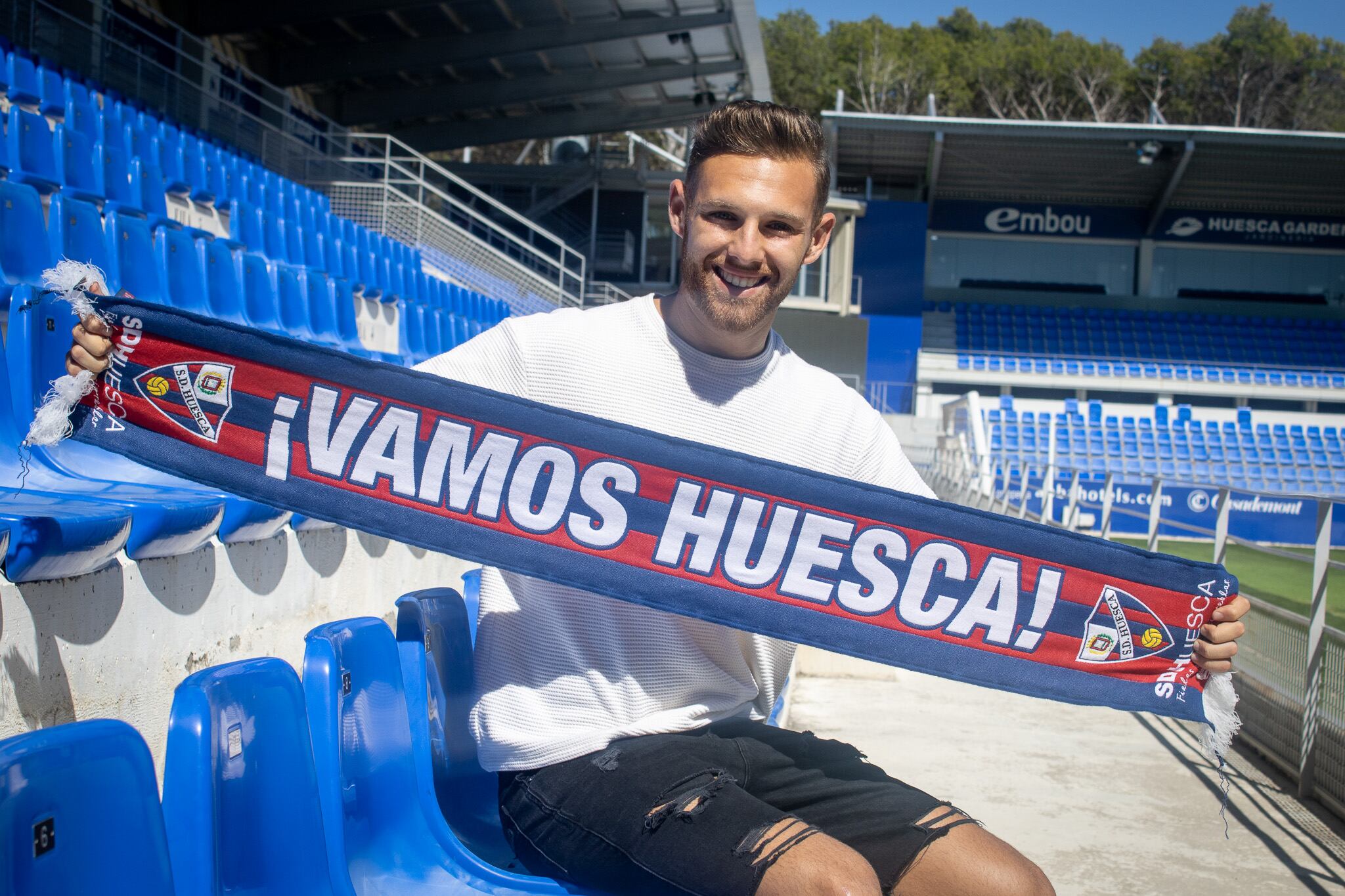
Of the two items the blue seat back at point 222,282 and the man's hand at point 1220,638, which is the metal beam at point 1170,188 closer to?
the blue seat back at point 222,282

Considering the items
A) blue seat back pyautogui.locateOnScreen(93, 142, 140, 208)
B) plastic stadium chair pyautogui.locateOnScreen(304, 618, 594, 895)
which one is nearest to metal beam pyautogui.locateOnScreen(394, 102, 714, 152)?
blue seat back pyautogui.locateOnScreen(93, 142, 140, 208)

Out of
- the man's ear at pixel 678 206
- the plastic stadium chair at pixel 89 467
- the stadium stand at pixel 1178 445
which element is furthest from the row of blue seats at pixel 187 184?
the stadium stand at pixel 1178 445

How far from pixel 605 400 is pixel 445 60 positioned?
1887cm

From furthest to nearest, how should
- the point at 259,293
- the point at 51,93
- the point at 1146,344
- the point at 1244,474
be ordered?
the point at 1146,344, the point at 1244,474, the point at 51,93, the point at 259,293

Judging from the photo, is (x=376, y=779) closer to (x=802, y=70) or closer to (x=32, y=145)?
(x=32, y=145)

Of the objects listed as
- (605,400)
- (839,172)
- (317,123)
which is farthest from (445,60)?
(605,400)

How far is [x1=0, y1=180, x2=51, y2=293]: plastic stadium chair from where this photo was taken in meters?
Result: 4.28

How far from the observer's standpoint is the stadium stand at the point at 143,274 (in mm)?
2561

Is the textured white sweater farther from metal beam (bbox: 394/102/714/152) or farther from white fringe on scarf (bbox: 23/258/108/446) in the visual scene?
metal beam (bbox: 394/102/714/152)

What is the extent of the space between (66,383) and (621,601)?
1039mm

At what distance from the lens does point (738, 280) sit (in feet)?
6.16

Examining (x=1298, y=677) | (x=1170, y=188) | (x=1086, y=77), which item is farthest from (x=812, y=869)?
(x=1086, y=77)

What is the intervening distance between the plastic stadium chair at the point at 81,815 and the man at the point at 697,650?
61 cm

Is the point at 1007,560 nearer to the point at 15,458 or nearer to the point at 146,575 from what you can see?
the point at 146,575
